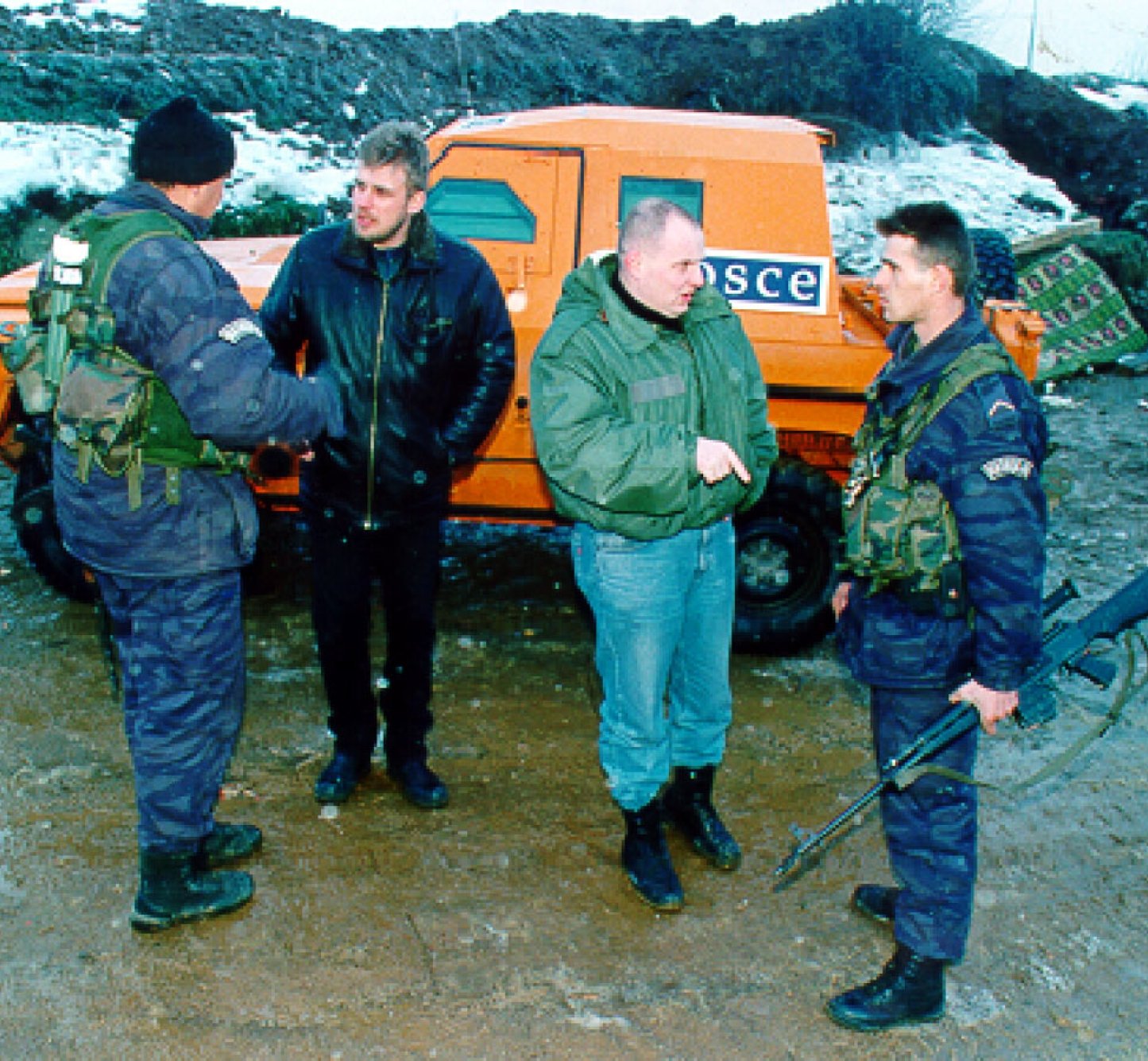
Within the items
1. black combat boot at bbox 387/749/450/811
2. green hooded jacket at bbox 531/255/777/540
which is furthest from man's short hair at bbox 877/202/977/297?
black combat boot at bbox 387/749/450/811

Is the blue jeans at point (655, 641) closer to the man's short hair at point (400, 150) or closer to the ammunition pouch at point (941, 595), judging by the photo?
the ammunition pouch at point (941, 595)

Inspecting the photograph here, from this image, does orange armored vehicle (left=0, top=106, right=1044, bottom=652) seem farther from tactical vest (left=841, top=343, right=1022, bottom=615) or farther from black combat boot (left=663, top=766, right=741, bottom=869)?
tactical vest (left=841, top=343, right=1022, bottom=615)

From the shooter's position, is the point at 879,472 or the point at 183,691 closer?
the point at 879,472

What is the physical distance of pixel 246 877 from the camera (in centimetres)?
301

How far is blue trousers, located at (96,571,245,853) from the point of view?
8.96 ft

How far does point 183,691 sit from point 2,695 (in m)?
1.69

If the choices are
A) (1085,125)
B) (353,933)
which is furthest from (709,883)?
(1085,125)

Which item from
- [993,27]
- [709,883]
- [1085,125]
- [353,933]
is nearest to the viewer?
[353,933]

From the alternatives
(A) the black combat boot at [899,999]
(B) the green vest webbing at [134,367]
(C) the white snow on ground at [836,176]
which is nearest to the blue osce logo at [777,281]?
(B) the green vest webbing at [134,367]

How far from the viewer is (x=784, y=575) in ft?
15.0

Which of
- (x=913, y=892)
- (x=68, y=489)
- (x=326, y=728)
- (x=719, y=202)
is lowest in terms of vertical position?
(x=326, y=728)

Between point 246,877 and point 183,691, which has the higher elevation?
point 183,691

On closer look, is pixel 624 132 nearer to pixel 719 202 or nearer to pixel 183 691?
pixel 719 202

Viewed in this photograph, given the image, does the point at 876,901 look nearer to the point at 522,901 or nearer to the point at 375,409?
the point at 522,901
